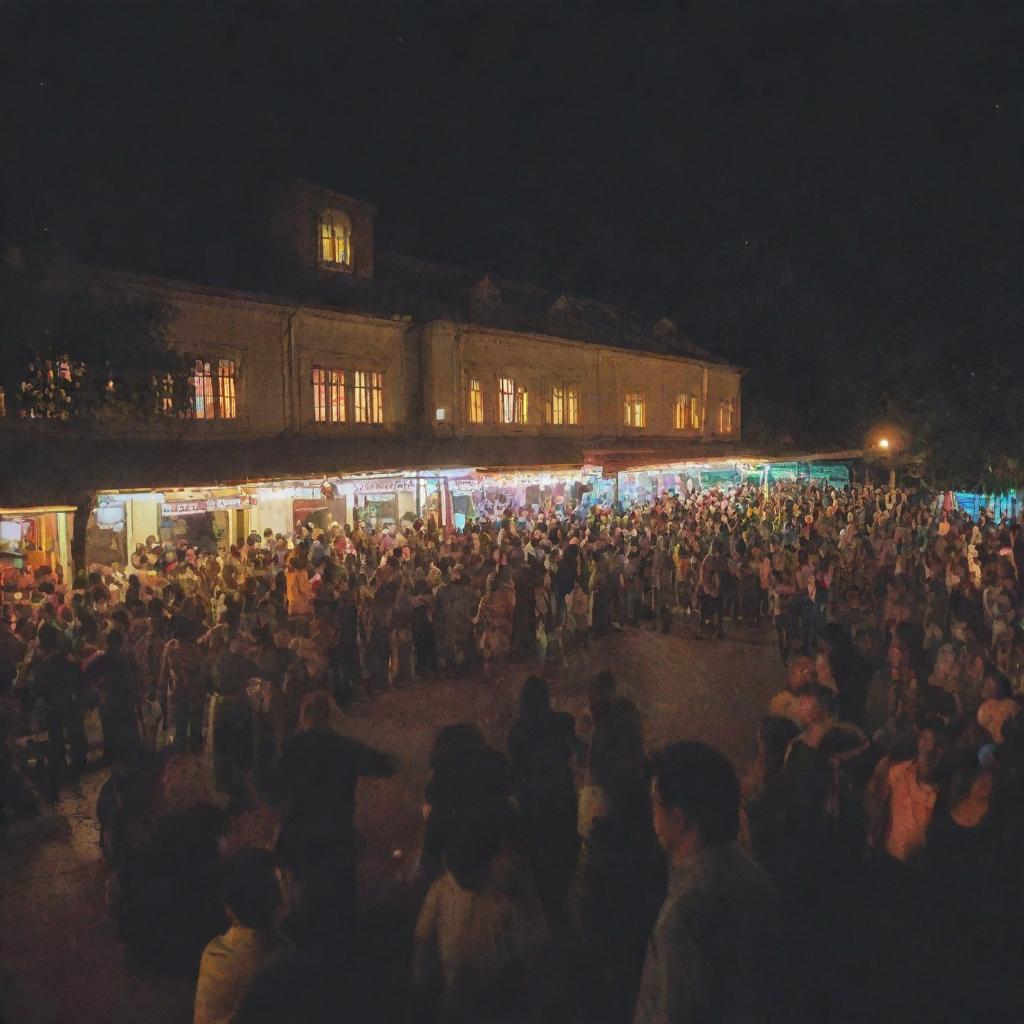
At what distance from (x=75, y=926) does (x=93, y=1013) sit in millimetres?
1069

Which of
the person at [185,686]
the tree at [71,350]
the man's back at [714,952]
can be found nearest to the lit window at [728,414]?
the tree at [71,350]

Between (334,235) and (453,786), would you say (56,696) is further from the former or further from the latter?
(334,235)

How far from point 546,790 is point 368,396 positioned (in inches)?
751

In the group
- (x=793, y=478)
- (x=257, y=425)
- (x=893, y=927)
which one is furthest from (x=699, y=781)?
(x=793, y=478)

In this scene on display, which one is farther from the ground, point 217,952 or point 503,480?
point 503,480

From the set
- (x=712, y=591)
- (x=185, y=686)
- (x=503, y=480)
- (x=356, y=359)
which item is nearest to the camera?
(x=185, y=686)

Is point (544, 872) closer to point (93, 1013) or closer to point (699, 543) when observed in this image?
point (93, 1013)

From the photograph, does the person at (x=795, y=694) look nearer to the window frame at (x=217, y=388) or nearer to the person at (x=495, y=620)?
the person at (x=495, y=620)

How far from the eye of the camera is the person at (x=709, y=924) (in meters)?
3.00

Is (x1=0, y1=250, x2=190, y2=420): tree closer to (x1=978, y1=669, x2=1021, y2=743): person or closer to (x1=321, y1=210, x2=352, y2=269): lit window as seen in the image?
(x1=978, y1=669, x2=1021, y2=743): person

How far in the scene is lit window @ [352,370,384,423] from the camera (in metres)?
23.3

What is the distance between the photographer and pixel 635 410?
1355 inches

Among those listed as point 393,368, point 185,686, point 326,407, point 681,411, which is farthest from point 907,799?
point 681,411

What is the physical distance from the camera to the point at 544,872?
540 cm
